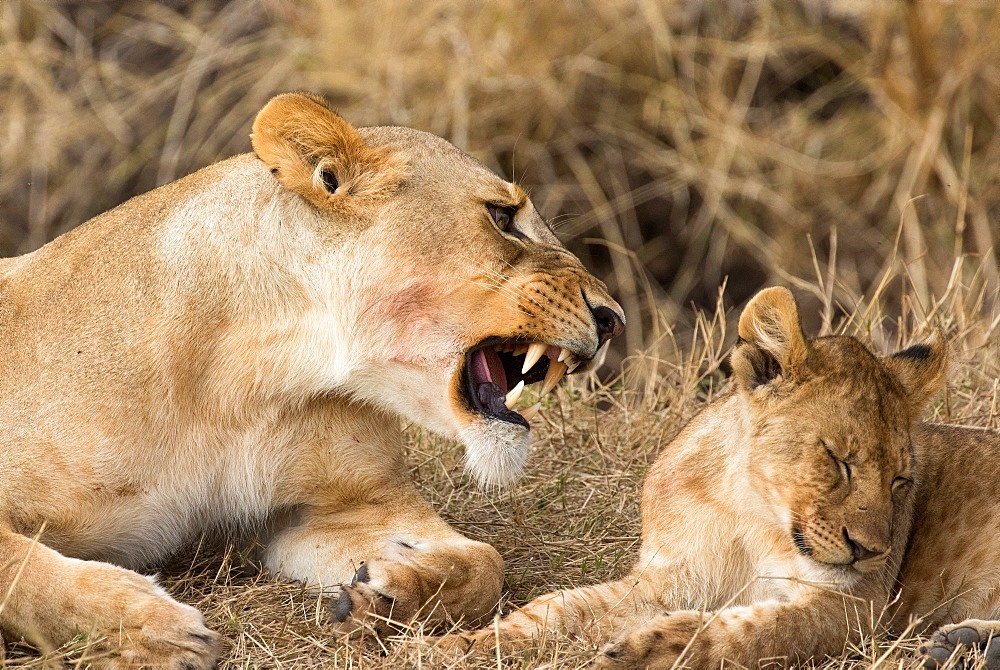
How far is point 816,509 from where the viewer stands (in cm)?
259

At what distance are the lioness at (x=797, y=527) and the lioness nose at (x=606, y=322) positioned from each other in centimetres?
25

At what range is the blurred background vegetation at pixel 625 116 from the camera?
261 inches

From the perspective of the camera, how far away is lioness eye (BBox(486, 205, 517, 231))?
2.97m

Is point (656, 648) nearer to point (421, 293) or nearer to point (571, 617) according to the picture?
point (571, 617)

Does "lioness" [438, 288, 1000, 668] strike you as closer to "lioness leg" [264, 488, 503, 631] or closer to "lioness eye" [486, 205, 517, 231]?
"lioness leg" [264, 488, 503, 631]

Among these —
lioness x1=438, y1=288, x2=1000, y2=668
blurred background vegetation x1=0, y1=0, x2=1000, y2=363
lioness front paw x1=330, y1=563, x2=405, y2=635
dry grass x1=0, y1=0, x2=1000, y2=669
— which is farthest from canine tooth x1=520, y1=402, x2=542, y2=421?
blurred background vegetation x1=0, y1=0, x2=1000, y2=363

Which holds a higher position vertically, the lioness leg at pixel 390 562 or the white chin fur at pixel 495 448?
the white chin fur at pixel 495 448

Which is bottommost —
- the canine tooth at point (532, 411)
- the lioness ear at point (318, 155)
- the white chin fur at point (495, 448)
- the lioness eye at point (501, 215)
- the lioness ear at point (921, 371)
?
the canine tooth at point (532, 411)

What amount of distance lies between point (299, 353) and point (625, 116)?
4.42m

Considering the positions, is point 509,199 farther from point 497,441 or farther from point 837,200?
point 837,200

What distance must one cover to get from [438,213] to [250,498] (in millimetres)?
710

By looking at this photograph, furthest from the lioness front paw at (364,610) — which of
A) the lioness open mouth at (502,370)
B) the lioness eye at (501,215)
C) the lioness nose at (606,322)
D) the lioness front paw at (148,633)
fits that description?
the lioness eye at (501,215)

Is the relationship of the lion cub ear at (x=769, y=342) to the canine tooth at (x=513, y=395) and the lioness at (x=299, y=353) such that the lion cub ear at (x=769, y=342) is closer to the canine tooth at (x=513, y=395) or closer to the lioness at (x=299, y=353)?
the lioness at (x=299, y=353)

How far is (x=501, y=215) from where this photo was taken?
2990 mm
